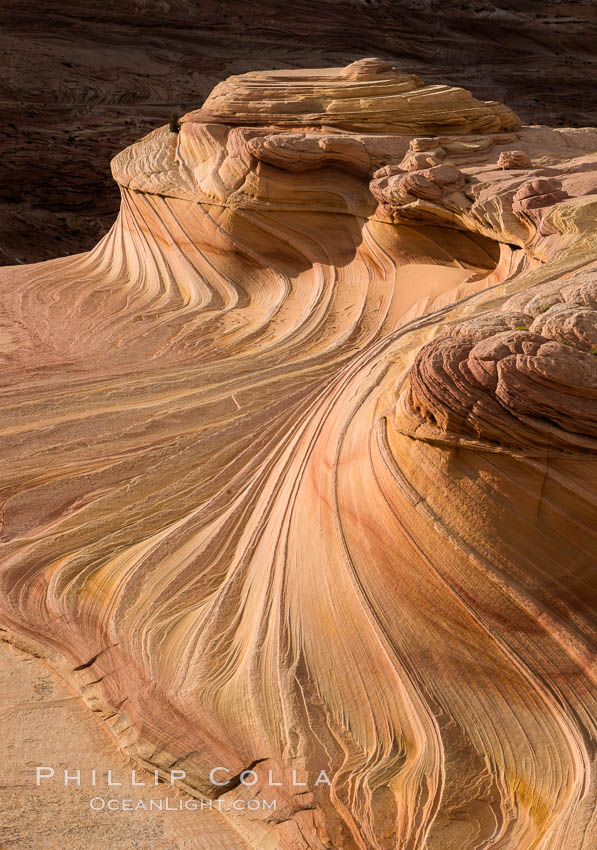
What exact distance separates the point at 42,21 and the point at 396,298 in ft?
39.9

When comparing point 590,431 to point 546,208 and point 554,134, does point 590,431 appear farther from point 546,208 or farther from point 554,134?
point 554,134

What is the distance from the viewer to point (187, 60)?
16781 millimetres

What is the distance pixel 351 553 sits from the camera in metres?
3.95

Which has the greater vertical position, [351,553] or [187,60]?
[187,60]

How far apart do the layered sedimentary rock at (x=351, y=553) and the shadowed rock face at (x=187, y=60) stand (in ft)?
26.4

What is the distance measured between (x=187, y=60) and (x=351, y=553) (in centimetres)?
1502

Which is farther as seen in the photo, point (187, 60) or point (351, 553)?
point (187, 60)

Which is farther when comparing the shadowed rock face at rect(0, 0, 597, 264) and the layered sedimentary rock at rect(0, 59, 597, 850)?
the shadowed rock face at rect(0, 0, 597, 264)

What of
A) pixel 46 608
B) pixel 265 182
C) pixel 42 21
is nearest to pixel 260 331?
pixel 265 182

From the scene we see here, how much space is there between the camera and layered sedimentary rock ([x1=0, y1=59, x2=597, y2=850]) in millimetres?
3441

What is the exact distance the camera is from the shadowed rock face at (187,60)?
14.0 m

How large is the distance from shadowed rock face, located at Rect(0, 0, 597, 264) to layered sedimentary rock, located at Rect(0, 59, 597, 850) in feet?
26.4

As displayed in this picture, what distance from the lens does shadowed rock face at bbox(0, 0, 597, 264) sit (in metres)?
14.0

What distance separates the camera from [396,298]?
7.13 metres
